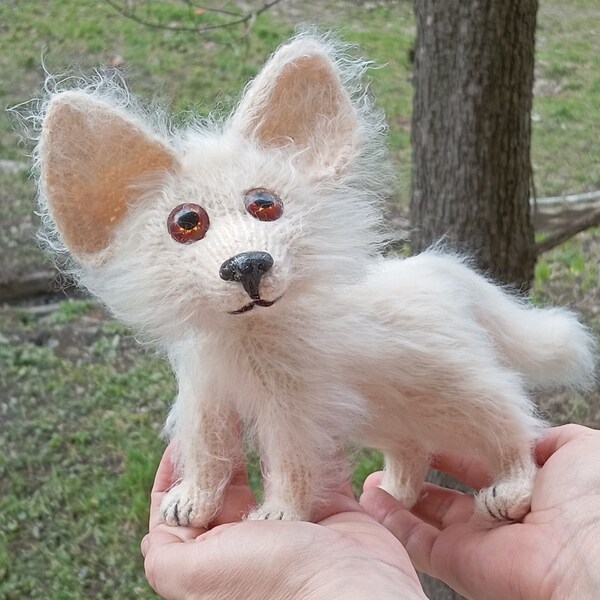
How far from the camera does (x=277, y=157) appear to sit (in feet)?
2.82

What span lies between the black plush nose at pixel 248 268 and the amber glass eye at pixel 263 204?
7 centimetres

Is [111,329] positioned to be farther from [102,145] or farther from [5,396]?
[102,145]

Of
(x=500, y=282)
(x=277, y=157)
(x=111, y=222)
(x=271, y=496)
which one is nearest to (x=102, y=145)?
(x=111, y=222)

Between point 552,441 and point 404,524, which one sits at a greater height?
point 552,441

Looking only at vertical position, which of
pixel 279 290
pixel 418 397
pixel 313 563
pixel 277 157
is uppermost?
pixel 277 157

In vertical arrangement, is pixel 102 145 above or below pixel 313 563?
above

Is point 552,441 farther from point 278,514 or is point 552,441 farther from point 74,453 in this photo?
point 74,453

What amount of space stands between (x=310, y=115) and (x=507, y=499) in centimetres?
59

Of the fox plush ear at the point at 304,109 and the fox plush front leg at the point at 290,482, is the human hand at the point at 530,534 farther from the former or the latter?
the fox plush ear at the point at 304,109

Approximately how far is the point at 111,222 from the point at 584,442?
A: 763 mm

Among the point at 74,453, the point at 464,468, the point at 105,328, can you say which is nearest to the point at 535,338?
the point at 464,468

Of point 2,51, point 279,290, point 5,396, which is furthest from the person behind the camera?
point 2,51

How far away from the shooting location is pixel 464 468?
49.4 inches

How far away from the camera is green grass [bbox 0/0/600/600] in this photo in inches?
81.6
